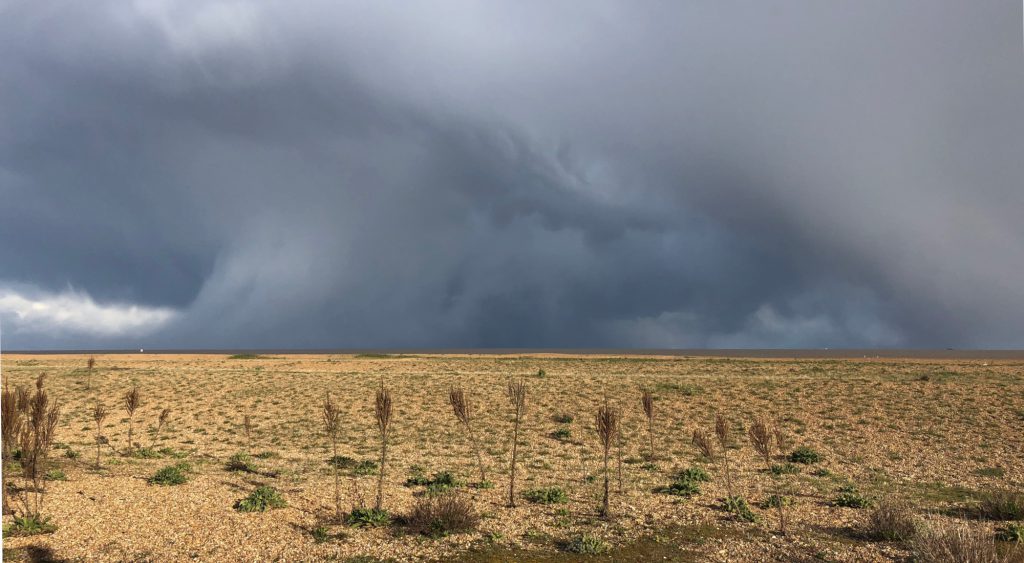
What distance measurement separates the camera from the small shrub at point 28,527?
37.1 ft

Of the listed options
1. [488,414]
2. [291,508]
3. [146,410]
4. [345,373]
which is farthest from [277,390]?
[291,508]

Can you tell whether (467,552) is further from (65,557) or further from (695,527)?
(65,557)

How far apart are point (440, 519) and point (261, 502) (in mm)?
4594

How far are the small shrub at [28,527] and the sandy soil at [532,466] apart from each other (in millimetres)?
226

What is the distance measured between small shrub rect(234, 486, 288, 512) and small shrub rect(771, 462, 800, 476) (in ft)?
46.7

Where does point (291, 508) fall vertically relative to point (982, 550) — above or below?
below

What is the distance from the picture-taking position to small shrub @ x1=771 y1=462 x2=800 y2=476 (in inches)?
703

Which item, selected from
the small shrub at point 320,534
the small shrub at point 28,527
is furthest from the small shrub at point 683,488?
the small shrub at point 28,527

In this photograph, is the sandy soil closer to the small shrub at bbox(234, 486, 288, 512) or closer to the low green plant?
the small shrub at bbox(234, 486, 288, 512)

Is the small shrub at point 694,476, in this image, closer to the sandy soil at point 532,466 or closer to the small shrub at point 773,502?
the sandy soil at point 532,466

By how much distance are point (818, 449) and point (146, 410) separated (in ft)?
116

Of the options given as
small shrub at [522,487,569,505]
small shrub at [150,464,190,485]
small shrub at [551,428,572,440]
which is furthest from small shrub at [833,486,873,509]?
small shrub at [150,464,190,485]

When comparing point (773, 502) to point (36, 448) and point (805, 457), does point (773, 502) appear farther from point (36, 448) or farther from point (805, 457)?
point (36, 448)

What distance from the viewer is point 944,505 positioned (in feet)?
47.2
